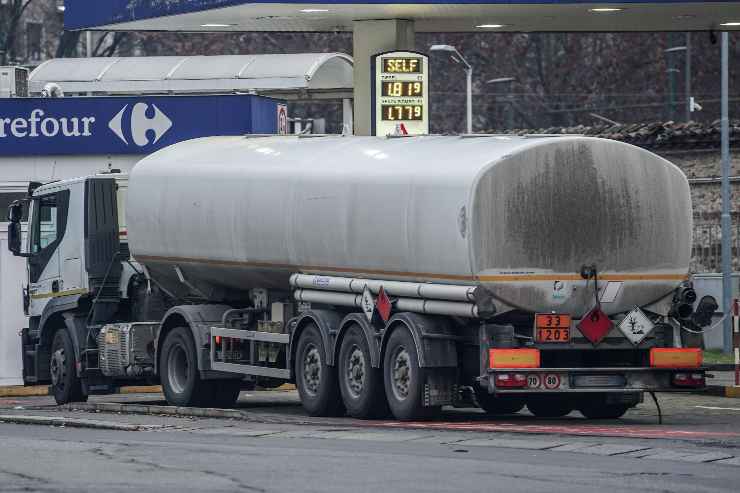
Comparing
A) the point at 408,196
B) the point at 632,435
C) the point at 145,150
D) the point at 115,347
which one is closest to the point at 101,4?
the point at 145,150

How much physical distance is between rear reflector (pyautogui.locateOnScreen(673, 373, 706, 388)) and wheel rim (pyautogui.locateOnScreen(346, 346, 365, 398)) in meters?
3.18

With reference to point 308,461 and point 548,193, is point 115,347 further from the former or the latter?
point 308,461

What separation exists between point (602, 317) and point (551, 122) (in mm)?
56126

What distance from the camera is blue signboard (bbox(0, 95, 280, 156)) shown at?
33281 millimetres

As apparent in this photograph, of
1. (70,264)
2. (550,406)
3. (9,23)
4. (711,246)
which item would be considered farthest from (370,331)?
(9,23)

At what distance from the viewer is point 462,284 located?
20.3 m

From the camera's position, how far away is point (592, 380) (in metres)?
20.6

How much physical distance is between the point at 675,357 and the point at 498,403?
2.98 m

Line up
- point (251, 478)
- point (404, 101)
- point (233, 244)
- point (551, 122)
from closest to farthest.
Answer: point (251, 478)
point (233, 244)
point (404, 101)
point (551, 122)

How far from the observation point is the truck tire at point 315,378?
73.3 feet

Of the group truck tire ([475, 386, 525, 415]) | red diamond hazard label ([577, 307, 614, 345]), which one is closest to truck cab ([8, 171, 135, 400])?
truck tire ([475, 386, 525, 415])

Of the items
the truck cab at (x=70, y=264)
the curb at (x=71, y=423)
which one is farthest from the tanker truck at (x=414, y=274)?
the curb at (x=71, y=423)

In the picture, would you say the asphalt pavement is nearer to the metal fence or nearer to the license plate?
the license plate

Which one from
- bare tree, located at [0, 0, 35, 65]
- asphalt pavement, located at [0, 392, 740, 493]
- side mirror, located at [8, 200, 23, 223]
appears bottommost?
asphalt pavement, located at [0, 392, 740, 493]
